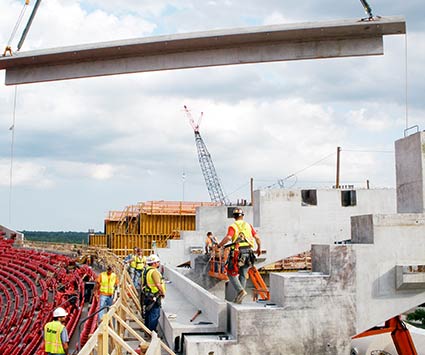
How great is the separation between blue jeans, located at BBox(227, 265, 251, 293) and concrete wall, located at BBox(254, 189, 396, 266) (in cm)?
1154

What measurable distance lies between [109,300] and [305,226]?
11774mm

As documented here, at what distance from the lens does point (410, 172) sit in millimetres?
11000

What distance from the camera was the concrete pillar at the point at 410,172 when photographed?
1065 centimetres

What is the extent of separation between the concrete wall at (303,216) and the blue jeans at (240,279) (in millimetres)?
11536

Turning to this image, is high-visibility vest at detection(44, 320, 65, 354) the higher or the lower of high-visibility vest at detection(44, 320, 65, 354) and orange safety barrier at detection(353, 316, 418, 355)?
the higher

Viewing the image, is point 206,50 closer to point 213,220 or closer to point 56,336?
point 56,336

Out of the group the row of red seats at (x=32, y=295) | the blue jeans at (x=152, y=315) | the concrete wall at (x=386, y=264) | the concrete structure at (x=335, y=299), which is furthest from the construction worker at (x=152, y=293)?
the concrete wall at (x=386, y=264)

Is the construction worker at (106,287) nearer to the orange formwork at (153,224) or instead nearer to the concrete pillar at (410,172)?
the concrete pillar at (410,172)

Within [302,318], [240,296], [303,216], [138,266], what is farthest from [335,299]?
[303,216]

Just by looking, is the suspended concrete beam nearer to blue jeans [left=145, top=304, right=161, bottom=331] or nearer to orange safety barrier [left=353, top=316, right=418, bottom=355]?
orange safety barrier [left=353, top=316, right=418, bottom=355]

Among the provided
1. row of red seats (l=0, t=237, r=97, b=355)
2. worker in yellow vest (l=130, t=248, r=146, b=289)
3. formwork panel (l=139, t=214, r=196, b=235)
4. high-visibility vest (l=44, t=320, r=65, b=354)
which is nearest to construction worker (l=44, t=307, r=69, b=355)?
high-visibility vest (l=44, t=320, r=65, b=354)

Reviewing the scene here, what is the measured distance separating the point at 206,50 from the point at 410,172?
5.59 metres

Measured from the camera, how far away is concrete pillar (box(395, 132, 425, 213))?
34.9ft

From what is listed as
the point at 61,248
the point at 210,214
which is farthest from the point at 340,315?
the point at 61,248
